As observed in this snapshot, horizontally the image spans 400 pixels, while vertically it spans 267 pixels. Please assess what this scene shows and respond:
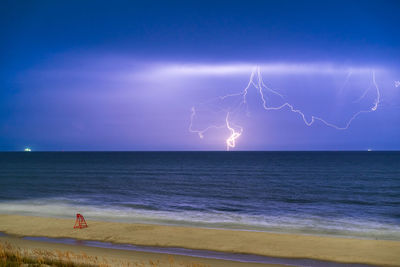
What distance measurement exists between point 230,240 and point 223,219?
21.7 ft

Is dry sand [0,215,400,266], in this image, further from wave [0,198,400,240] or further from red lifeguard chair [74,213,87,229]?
wave [0,198,400,240]

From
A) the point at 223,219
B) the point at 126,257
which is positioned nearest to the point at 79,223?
the point at 126,257

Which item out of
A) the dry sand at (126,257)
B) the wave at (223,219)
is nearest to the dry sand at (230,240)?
the dry sand at (126,257)

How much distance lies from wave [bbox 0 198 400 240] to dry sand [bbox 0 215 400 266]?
7.46ft

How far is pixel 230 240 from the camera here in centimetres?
1593

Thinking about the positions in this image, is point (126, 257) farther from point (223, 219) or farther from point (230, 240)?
point (223, 219)

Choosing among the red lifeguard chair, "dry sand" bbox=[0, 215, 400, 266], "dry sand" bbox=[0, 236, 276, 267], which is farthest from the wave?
"dry sand" bbox=[0, 236, 276, 267]

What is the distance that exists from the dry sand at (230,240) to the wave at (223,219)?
228cm

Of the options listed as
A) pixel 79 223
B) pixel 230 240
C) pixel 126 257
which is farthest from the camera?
pixel 79 223

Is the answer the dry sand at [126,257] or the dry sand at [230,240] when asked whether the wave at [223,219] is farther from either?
the dry sand at [126,257]

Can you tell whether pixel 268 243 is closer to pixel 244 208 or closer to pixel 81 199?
pixel 244 208

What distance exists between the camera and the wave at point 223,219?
63.2 ft

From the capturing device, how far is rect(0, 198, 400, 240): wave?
63.2 ft

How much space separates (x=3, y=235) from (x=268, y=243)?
45.3 ft
